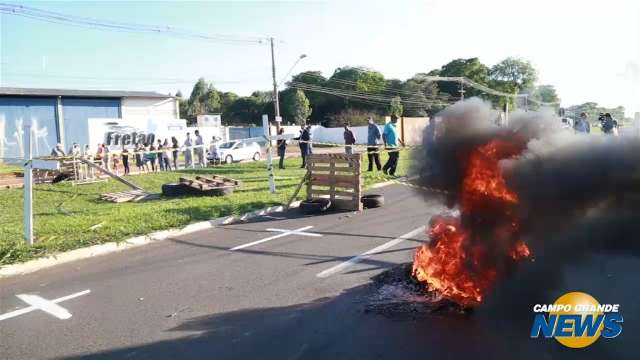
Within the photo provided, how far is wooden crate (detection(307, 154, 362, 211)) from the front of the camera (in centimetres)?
1025

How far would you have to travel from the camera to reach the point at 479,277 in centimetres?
420

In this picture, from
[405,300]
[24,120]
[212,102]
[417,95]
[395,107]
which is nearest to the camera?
[405,300]

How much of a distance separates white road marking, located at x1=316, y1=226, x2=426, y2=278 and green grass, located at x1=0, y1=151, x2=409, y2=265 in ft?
4.02

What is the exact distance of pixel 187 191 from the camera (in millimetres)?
12617

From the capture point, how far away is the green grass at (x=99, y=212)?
7641mm

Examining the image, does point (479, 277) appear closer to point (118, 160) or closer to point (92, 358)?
point (92, 358)

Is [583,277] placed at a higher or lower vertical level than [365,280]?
higher

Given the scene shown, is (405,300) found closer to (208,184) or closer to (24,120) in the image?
(208,184)

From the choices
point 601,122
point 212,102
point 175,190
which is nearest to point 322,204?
point 175,190

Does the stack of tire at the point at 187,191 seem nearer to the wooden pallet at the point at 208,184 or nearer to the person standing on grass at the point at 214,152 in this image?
the wooden pallet at the point at 208,184

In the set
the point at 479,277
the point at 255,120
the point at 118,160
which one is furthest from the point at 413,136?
the point at 255,120

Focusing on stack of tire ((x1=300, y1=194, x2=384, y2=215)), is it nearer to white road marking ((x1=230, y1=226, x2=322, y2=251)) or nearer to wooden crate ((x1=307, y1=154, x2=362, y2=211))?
wooden crate ((x1=307, y1=154, x2=362, y2=211))

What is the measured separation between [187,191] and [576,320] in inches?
412

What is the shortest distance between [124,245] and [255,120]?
75177 millimetres
